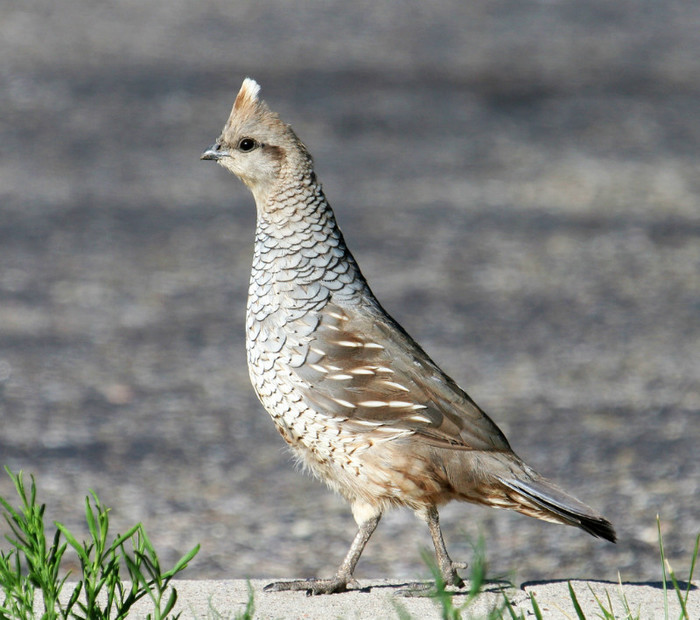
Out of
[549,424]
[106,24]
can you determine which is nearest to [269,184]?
[549,424]

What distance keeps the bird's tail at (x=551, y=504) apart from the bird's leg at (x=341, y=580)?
0.58m

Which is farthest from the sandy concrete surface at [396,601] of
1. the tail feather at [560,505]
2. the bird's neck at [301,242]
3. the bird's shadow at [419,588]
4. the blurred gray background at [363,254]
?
the blurred gray background at [363,254]

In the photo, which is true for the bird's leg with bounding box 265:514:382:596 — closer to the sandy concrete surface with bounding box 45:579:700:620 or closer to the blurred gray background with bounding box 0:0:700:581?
the sandy concrete surface with bounding box 45:579:700:620

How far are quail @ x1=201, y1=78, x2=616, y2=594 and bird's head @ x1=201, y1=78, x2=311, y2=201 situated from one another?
0.04 ft

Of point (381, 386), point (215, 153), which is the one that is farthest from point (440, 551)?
point (215, 153)

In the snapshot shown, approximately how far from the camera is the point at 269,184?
509 cm

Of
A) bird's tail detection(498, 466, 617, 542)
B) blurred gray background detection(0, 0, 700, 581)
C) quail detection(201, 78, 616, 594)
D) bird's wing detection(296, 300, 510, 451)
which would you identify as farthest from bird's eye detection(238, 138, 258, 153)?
blurred gray background detection(0, 0, 700, 581)

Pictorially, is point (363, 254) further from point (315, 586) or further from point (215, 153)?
point (315, 586)

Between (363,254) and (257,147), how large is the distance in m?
6.47

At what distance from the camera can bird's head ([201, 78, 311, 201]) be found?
508 cm

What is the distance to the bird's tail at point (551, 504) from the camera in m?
4.57

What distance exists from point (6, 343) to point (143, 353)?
1.13 meters

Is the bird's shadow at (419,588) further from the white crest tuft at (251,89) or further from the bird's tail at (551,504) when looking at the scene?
the white crest tuft at (251,89)

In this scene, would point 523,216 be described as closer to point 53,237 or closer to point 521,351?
point 521,351
